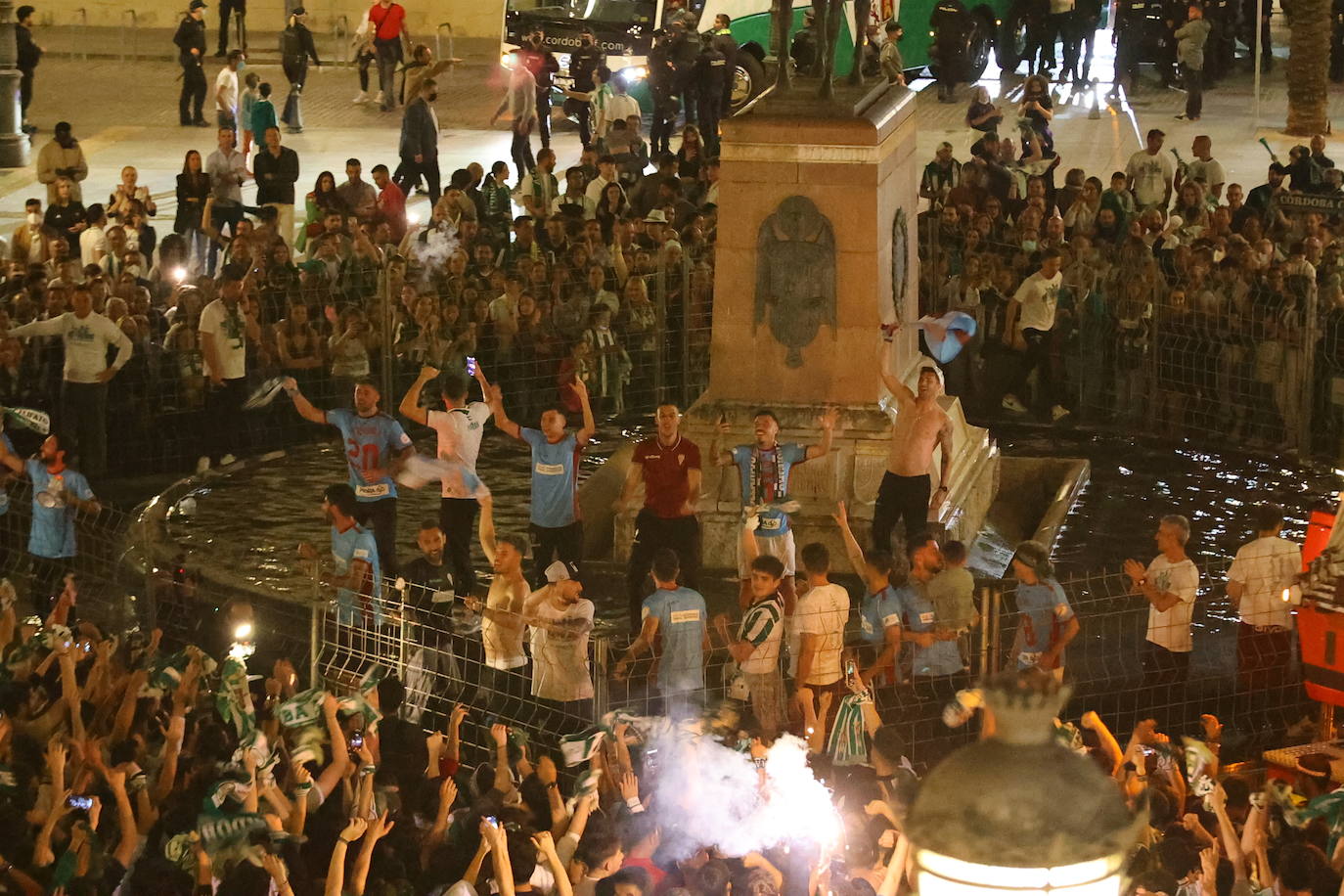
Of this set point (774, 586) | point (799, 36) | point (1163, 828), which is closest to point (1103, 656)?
point (774, 586)

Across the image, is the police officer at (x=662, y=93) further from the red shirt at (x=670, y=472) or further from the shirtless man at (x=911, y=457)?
the red shirt at (x=670, y=472)

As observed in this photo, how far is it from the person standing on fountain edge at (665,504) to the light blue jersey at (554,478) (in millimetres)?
326

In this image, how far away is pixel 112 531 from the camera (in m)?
13.8

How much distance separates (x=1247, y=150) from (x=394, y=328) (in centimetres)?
1566

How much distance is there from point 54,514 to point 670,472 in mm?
3210

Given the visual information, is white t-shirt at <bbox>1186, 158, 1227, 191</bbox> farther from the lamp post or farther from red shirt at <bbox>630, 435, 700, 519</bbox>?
the lamp post

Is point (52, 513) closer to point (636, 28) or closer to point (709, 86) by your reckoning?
point (709, 86)

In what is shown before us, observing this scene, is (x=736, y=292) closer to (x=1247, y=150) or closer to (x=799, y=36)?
(x=799, y=36)

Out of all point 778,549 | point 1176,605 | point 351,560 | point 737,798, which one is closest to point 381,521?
point 351,560

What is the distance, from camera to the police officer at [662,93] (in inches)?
1025

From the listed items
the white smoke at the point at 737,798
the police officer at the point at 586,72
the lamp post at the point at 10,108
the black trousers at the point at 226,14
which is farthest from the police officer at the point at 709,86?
the white smoke at the point at 737,798

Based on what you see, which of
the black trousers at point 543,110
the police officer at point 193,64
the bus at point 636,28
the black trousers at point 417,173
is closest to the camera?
the black trousers at point 417,173

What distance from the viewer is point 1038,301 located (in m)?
16.9

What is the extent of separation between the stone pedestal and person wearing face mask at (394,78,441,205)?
1021cm
